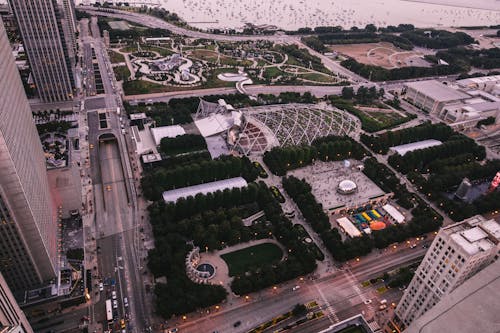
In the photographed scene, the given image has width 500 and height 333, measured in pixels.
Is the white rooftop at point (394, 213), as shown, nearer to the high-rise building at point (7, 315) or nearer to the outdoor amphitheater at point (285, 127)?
the outdoor amphitheater at point (285, 127)

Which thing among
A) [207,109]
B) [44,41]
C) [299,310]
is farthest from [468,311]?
[44,41]

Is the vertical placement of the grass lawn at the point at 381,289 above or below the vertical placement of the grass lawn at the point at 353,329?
below

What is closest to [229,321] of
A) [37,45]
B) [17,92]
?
[17,92]

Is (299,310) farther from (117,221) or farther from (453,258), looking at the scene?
(117,221)

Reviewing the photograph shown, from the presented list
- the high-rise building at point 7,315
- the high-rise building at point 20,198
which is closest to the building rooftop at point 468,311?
the high-rise building at point 7,315

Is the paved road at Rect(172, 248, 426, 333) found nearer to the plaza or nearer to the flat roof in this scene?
the flat roof

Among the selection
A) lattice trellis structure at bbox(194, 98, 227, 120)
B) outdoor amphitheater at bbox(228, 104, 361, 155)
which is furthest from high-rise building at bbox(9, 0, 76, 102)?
outdoor amphitheater at bbox(228, 104, 361, 155)
